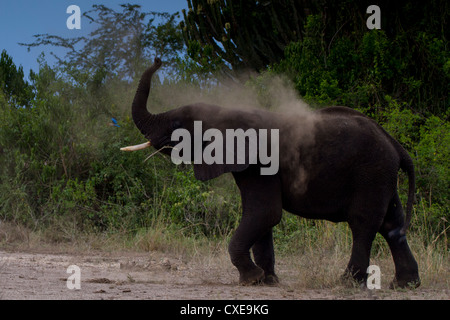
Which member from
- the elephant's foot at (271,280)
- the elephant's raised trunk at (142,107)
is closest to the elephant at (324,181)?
the elephant's foot at (271,280)

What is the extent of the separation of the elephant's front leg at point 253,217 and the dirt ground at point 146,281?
0.67 feet

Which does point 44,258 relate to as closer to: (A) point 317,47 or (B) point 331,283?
(B) point 331,283

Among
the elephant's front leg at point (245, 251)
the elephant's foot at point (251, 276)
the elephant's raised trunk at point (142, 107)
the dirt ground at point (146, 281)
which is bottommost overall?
the dirt ground at point (146, 281)

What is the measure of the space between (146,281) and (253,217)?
153 centimetres

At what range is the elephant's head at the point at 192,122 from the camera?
6.65 meters

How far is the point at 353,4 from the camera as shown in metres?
16.1

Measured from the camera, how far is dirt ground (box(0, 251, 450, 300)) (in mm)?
5793

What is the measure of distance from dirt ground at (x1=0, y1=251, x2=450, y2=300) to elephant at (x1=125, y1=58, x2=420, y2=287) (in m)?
0.38

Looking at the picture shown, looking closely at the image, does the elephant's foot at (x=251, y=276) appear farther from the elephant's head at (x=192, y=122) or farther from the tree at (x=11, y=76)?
the tree at (x=11, y=76)

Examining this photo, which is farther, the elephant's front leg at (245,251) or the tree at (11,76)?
the tree at (11,76)

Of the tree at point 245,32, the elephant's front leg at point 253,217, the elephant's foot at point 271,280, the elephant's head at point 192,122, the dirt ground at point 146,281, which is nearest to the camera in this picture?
the dirt ground at point 146,281

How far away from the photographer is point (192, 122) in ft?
22.6
